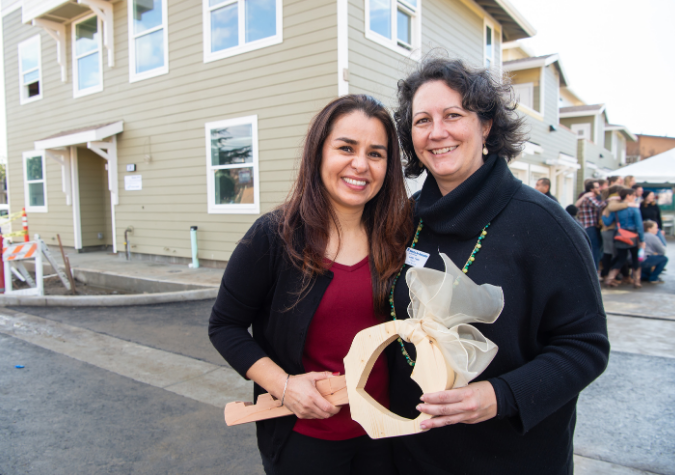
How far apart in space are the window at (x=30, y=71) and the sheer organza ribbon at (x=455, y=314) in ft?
46.5

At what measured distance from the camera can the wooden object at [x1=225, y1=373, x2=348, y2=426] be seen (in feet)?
4.54

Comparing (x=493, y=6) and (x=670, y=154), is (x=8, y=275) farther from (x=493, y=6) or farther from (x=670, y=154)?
(x=670, y=154)

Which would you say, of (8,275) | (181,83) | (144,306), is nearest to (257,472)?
(144,306)

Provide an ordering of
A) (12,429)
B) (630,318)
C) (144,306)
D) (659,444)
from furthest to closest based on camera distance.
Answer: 1. (144,306)
2. (630,318)
3. (12,429)
4. (659,444)

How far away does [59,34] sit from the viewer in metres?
11.0

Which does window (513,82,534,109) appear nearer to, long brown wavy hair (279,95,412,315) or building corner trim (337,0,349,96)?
building corner trim (337,0,349,96)

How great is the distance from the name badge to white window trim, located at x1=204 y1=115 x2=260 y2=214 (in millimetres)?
6377

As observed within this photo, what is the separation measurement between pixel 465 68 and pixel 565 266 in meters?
0.77

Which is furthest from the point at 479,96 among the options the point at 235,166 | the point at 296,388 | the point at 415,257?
the point at 235,166

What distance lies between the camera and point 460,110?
4.98ft

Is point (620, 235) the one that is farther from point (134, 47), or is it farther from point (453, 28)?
point (134, 47)

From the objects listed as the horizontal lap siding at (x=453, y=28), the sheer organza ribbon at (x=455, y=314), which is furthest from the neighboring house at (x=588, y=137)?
the sheer organza ribbon at (x=455, y=314)

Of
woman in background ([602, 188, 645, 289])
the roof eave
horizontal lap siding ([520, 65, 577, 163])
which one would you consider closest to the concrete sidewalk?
woman in background ([602, 188, 645, 289])

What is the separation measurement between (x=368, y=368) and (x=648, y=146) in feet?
147
